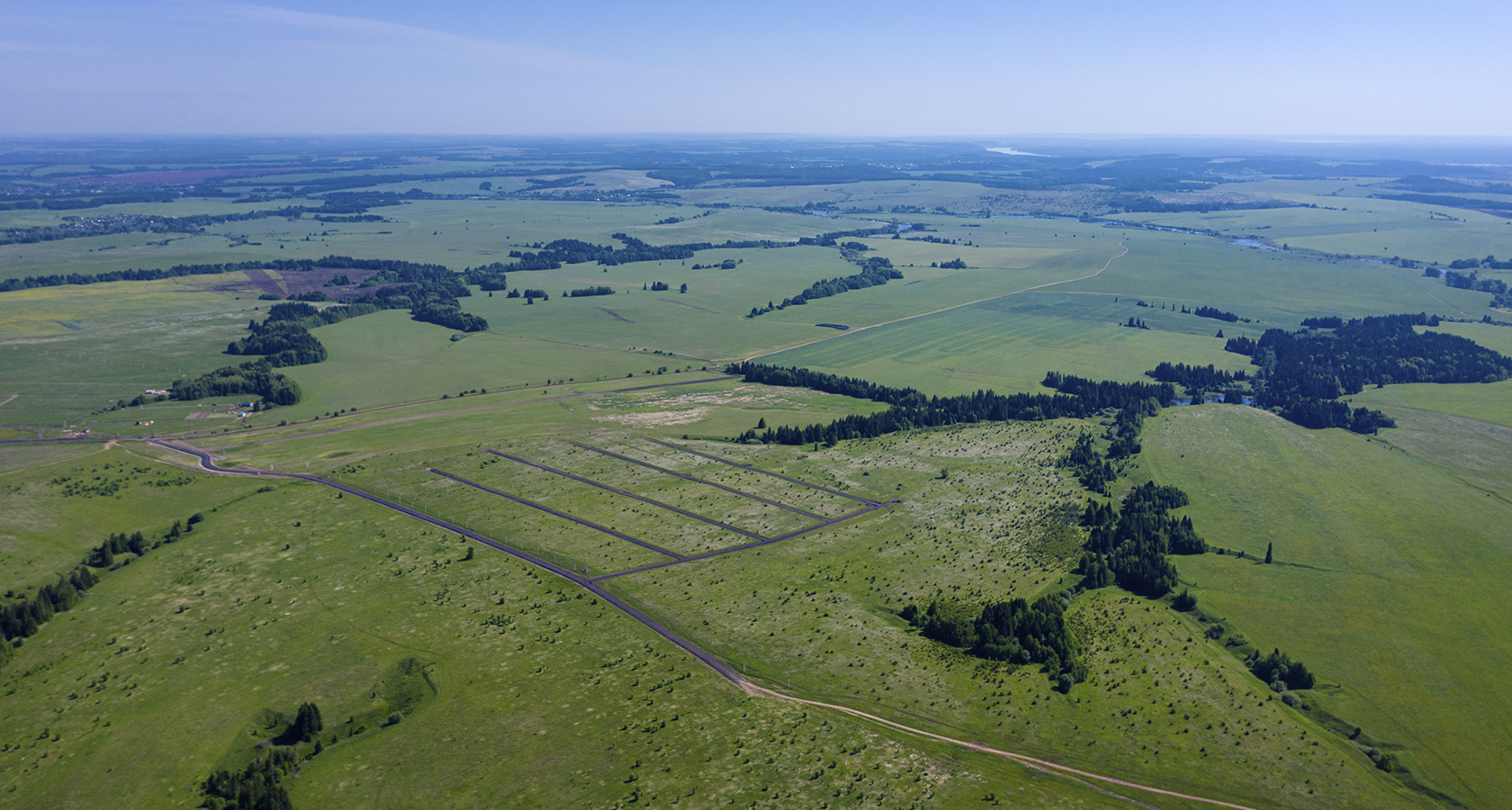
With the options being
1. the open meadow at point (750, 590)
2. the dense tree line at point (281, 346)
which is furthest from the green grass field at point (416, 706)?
the dense tree line at point (281, 346)

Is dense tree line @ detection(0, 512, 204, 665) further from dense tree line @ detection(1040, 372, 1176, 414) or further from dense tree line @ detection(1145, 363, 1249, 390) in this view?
dense tree line @ detection(1145, 363, 1249, 390)

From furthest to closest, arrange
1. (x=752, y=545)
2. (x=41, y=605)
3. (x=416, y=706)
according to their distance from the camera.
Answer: (x=752, y=545) → (x=41, y=605) → (x=416, y=706)

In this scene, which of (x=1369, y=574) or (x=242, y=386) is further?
(x=242, y=386)

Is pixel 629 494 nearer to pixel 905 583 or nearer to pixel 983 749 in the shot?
pixel 905 583

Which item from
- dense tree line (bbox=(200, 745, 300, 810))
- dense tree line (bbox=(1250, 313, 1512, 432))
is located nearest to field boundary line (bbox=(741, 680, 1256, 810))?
dense tree line (bbox=(200, 745, 300, 810))

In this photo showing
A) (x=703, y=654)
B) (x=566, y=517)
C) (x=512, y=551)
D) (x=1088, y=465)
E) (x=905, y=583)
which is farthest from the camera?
(x=1088, y=465)

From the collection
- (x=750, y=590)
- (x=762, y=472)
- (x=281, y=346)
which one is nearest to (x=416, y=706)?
(x=750, y=590)

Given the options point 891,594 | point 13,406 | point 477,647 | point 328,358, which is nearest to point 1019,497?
point 891,594

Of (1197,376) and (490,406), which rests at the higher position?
(1197,376)
